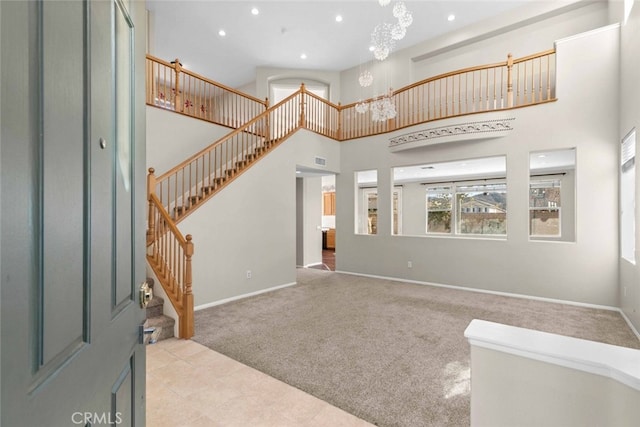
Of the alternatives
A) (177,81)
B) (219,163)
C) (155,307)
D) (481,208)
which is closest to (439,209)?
(481,208)

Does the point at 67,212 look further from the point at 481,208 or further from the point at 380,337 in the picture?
the point at 481,208

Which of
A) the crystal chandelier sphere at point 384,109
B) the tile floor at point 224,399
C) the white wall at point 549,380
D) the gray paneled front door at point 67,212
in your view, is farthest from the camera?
the crystal chandelier sphere at point 384,109

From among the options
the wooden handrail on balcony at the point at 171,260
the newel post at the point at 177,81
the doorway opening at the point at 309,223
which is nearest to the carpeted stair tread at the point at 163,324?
the wooden handrail on balcony at the point at 171,260

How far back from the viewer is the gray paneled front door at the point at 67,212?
46 centimetres

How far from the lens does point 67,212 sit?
24.8 inches

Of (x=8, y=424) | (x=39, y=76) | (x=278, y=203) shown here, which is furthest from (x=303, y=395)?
(x=278, y=203)

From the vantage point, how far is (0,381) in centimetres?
41

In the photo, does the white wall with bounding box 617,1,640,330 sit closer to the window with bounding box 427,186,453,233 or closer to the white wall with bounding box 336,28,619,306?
the white wall with bounding box 336,28,619,306

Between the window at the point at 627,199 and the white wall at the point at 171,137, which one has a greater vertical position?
the white wall at the point at 171,137

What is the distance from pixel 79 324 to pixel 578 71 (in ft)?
21.5

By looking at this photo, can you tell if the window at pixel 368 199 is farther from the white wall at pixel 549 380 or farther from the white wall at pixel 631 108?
the white wall at pixel 549 380

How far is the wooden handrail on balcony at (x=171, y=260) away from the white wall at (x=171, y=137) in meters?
1.20

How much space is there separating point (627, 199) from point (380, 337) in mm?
3911

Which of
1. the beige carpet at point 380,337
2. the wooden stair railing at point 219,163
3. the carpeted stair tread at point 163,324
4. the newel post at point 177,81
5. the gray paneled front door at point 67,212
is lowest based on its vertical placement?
the beige carpet at point 380,337
